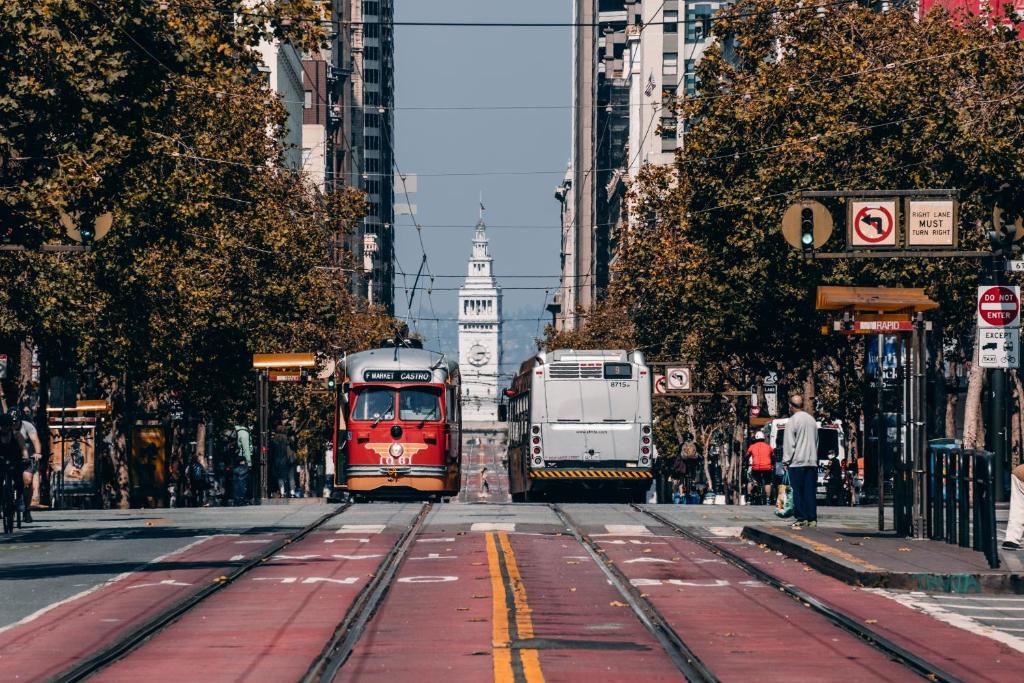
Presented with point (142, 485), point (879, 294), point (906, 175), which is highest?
point (906, 175)

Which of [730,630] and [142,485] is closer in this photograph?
[730,630]

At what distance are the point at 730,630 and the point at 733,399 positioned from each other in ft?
198

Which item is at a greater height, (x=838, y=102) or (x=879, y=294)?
(x=838, y=102)

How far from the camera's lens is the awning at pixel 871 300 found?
23422mm

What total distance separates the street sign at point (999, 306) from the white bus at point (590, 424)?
60.1ft

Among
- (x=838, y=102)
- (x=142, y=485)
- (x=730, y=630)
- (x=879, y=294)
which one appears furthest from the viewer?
(x=142, y=485)

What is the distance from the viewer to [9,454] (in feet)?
87.8

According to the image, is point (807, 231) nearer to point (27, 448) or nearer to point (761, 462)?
point (27, 448)

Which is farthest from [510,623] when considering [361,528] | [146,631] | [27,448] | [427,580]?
[27,448]

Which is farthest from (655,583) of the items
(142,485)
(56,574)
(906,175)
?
(142,485)

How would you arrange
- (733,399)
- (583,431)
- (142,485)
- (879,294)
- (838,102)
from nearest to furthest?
(879,294) < (583,431) < (838,102) < (142,485) < (733,399)

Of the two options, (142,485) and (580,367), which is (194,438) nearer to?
(142,485)

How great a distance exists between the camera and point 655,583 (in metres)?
18.7

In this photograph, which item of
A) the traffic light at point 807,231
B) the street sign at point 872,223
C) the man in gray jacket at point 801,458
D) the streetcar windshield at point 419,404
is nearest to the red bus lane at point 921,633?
the man in gray jacket at point 801,458
